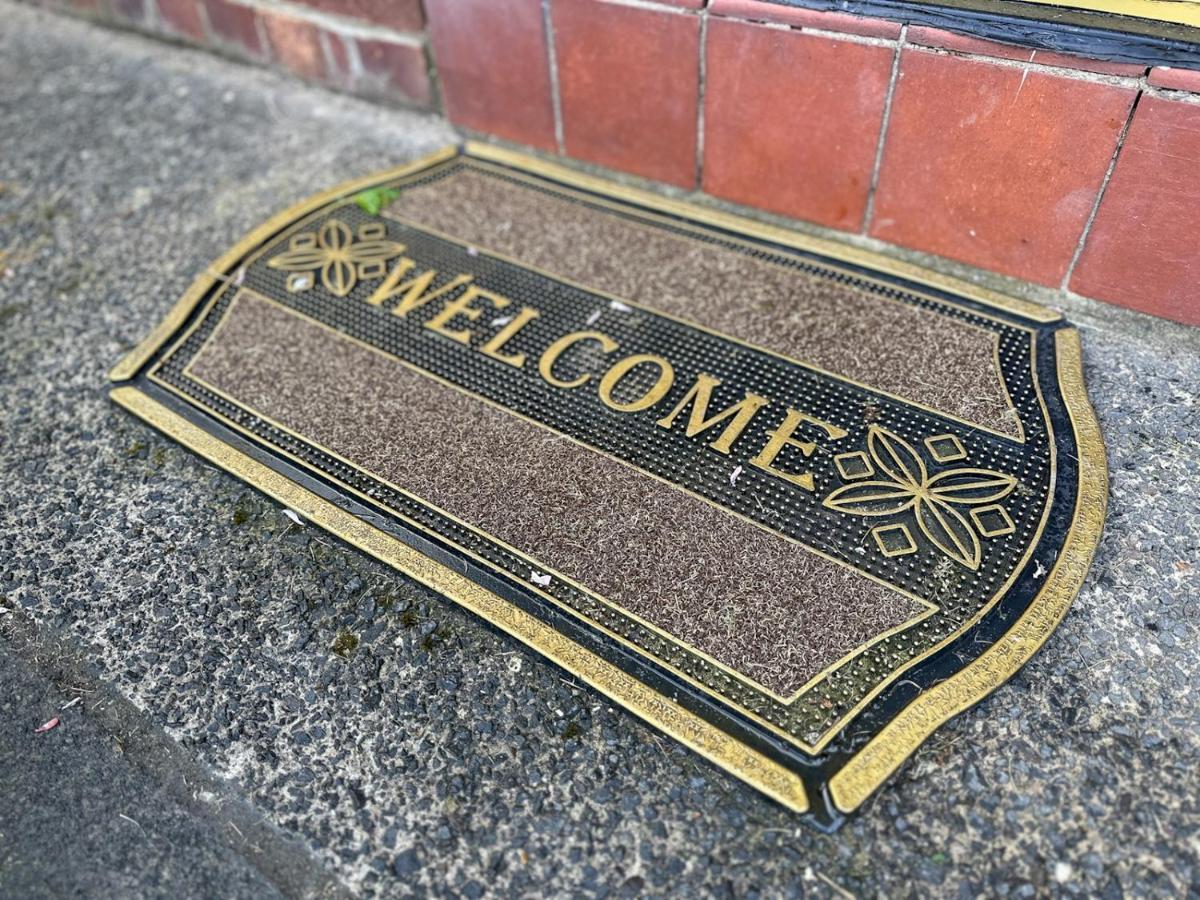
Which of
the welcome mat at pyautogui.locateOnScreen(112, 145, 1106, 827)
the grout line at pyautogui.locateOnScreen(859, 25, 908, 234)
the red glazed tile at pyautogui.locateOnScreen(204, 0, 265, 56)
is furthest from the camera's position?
the red glazed tile at pyautogui.locateOnScreen(204, 0, 265, 56)

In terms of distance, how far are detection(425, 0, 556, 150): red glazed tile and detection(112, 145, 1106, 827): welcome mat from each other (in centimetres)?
32

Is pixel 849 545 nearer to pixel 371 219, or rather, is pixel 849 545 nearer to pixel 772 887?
pixel 772 887

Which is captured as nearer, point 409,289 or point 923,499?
point 923,499

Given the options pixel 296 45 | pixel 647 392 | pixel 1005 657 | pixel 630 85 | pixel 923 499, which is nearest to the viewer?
pixel 1005 657

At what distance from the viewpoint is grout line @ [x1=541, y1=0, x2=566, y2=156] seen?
2.66m

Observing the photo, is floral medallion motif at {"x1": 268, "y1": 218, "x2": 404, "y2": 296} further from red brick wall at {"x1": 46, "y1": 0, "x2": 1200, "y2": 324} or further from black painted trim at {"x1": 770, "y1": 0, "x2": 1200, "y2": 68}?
black painted trim at {"x1": 770, "y1": 0, "x2": 1200, "y2": 68}

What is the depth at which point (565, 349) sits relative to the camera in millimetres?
2301

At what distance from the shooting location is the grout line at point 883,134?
2172mm

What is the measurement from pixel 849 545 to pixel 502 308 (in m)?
1.17

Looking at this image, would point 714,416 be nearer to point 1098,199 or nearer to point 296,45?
point 1098,199

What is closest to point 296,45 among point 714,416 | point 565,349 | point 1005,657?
point 565,349

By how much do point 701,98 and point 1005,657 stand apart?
1.75 m

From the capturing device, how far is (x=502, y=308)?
2432 millimetres

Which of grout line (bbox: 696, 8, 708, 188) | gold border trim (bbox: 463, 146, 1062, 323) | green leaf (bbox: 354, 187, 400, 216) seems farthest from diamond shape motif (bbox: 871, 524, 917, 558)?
green leaf (bbox: 354, 187, 400, 216)
